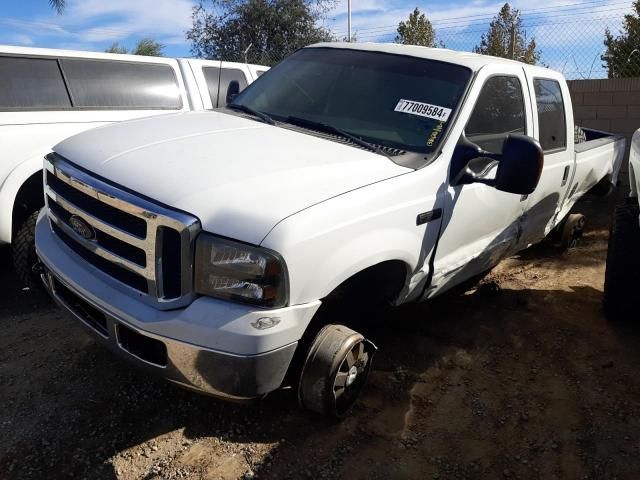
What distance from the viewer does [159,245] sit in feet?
7.45

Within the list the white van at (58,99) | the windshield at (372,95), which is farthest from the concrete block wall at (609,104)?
the windshield at (372,95)

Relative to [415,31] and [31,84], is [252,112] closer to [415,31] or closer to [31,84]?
[31,84]

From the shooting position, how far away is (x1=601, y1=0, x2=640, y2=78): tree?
8.11 metres

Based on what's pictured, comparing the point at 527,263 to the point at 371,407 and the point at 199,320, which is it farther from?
the point at 199,320

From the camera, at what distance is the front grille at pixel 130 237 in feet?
7.36

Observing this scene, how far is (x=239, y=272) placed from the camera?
7.27 ft

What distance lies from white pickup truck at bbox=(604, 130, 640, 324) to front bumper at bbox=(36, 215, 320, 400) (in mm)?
2522

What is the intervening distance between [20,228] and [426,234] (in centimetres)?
320

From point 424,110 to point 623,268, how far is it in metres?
1.81

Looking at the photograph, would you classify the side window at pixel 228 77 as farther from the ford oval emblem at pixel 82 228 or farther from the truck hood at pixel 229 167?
the ford oval emblem at pixel 82 228

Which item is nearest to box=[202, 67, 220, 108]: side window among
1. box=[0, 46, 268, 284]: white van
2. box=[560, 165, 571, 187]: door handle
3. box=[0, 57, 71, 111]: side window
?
box=[0, 46, 268, 284]: white van

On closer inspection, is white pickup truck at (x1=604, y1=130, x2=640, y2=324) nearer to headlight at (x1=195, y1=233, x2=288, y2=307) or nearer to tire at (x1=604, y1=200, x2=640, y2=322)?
tire at (x1=604, y1=200, x2=640, y2=322)

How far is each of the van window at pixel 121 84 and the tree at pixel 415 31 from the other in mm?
10584

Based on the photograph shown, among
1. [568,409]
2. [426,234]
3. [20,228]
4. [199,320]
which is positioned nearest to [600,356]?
[568,409]
